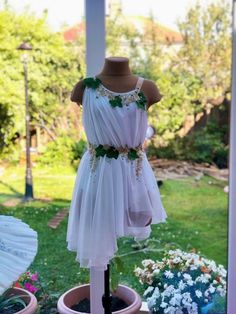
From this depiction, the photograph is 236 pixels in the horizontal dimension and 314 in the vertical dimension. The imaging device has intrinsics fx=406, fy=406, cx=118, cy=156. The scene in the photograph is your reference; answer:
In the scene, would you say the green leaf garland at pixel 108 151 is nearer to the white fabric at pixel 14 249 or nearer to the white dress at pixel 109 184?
the white dress at pixel 109 184

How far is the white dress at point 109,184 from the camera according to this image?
4.46 ft

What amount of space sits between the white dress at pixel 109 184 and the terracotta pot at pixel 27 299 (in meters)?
0.41

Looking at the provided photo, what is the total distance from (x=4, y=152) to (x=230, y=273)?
4.14 feet

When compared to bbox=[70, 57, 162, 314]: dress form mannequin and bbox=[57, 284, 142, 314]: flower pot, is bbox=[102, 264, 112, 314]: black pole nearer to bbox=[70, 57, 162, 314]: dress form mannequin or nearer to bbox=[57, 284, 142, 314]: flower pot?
bbox=[57, 284, 142, 314]: flower pot

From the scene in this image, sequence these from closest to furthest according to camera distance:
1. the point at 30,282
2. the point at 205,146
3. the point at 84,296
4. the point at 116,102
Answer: the point at 116,102, the point at 84,296, the point at 30,282, the point at 205,146

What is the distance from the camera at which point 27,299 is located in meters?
1.79

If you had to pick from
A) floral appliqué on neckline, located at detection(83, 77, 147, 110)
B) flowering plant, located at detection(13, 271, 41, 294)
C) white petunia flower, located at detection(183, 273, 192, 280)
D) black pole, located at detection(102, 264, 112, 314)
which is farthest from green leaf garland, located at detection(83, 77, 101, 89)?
flowering plant, located at detection(13, 271, 41, 294)

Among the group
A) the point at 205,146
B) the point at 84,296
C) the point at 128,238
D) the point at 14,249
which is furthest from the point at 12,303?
the point at 205,146

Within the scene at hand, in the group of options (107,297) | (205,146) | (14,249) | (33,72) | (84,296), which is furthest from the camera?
(205,146)

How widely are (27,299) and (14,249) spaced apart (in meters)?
0.98

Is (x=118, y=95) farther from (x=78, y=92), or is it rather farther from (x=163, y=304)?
(x=163, y=304)

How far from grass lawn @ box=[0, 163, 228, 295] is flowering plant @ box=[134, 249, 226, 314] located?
6.2 inches

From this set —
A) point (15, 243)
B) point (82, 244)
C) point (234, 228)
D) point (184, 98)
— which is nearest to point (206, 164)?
point (184, 98)

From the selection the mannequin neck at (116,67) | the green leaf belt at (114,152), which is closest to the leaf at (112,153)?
the green leaf belt at (114,152)
